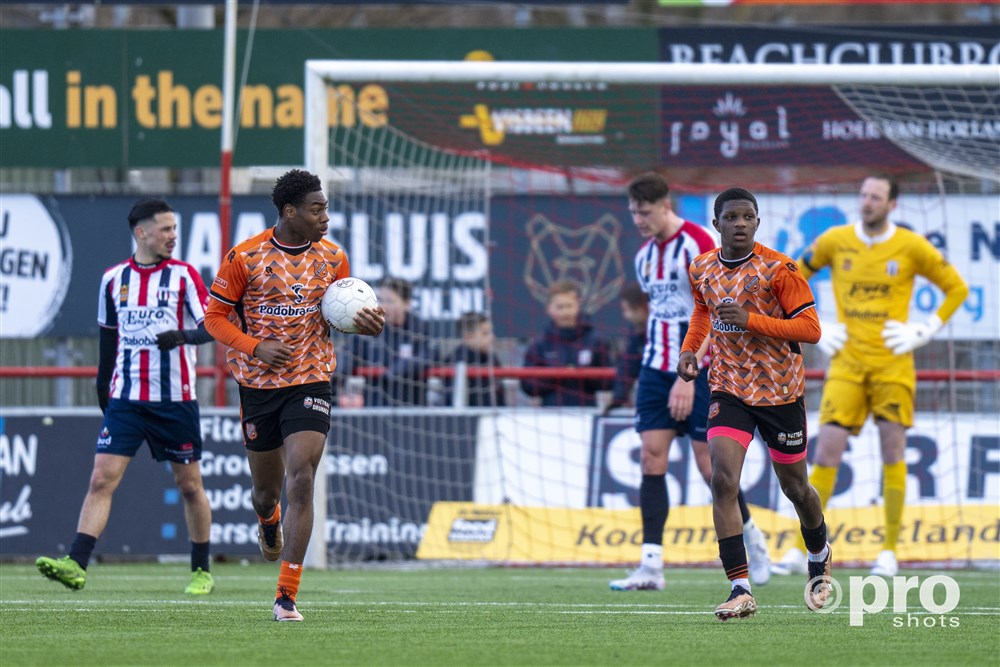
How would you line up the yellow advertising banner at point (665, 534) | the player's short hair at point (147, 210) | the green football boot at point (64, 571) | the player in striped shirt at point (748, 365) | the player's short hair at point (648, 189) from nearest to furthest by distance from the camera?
the player in striped shirt at point (748, 365), the green football boot at point (64, 571), the player's short hair at point (147, 210), the player's short hair at point (648, 189), the yellow advertising banner at point (665, 534)

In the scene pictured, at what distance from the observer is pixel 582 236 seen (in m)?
13.9

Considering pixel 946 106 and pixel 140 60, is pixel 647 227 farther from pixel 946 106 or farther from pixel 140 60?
pixel 140 60

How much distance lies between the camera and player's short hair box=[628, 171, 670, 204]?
8.70m

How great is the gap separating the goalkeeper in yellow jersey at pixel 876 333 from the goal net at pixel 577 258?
1.30m

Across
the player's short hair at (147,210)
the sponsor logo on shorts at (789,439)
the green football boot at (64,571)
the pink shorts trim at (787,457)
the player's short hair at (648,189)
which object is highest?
the player's short hair at (648,189)

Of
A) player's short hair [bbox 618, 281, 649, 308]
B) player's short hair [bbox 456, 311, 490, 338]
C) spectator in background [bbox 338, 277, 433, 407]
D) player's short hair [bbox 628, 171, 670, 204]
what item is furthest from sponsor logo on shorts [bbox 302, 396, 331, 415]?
player's short hair [bbox 456, 311, 490, 338]

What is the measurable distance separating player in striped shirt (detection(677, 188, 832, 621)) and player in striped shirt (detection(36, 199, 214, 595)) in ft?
10.2

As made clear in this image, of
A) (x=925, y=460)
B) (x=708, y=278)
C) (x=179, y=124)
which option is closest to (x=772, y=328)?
(x=708, y=278)

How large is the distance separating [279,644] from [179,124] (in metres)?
9.43

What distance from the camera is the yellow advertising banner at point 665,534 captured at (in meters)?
11.5

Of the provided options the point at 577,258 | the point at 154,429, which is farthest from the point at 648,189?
the point at 577,258

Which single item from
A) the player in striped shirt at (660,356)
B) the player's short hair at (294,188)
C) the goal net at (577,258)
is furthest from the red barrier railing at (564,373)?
the player's short hair at (294,188)

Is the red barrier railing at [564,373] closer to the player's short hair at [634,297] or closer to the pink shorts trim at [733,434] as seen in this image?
the player's short hair at [634,297]

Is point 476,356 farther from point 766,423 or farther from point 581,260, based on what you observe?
point 766,423
